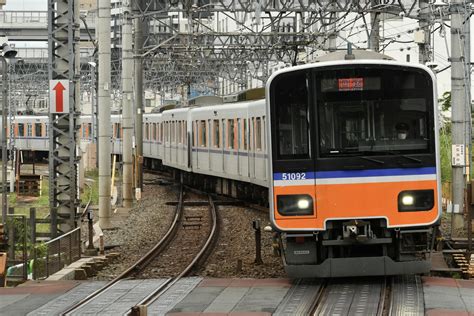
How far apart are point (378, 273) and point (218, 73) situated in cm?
4195

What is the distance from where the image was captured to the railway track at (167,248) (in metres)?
10.1

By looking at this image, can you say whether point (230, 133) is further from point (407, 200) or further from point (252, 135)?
point (407, 200)

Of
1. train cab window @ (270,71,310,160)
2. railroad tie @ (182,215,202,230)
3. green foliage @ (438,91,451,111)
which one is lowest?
railroad tie @ (182,215,202,230)

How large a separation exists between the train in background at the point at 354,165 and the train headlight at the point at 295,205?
0.01m

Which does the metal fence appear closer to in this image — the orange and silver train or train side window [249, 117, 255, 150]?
the orange and silver train

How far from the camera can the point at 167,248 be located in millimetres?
15672

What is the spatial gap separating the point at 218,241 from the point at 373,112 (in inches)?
259

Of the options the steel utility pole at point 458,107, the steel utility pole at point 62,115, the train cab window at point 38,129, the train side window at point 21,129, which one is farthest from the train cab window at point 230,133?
the train side window at point 21,129

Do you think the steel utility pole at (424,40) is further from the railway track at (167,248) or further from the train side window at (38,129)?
the train side window at (38,129)

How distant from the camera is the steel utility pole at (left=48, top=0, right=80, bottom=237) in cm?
1445

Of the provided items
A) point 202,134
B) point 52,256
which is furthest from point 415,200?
point 202,134

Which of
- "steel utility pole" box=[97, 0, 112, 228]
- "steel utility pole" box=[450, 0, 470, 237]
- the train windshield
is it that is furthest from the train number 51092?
"steel utility pole" box=[97, 0, 112, 228]

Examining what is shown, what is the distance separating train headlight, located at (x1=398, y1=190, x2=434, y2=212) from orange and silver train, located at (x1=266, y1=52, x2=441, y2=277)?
0.01 meters

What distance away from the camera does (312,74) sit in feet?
34.5
